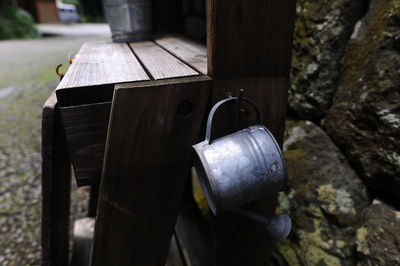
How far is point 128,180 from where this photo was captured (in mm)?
801

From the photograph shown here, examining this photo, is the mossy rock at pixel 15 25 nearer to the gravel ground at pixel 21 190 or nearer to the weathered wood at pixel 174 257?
the gravel ground at pixel 21 190

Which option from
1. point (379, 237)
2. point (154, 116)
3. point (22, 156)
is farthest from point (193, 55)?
point (22, 156)

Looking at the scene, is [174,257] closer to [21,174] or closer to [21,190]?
[21,190]

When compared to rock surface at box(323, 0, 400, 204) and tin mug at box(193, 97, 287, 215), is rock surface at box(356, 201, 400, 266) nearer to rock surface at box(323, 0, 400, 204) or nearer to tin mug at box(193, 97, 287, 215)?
rock surface at box(323, 0, 400, 204)

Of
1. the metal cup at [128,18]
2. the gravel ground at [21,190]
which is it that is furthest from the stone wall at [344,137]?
the gravel ground at [21,190]

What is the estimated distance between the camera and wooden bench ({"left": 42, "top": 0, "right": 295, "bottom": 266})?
2.48ft

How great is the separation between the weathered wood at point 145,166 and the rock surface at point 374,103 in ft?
2.40

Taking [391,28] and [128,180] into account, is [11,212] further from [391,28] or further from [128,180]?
[391,28]

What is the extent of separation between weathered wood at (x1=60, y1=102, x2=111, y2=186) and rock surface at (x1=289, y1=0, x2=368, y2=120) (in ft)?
3.53

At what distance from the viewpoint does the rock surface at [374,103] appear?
3.56 feet

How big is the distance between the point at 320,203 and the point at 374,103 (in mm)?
473

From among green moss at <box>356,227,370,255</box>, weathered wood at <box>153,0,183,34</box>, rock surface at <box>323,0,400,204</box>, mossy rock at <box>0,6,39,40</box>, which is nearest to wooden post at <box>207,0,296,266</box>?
rock surface at <box>323,0,400,204</box>

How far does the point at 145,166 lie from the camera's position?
0.80m

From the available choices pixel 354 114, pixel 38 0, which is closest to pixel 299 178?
pixel 354 114
